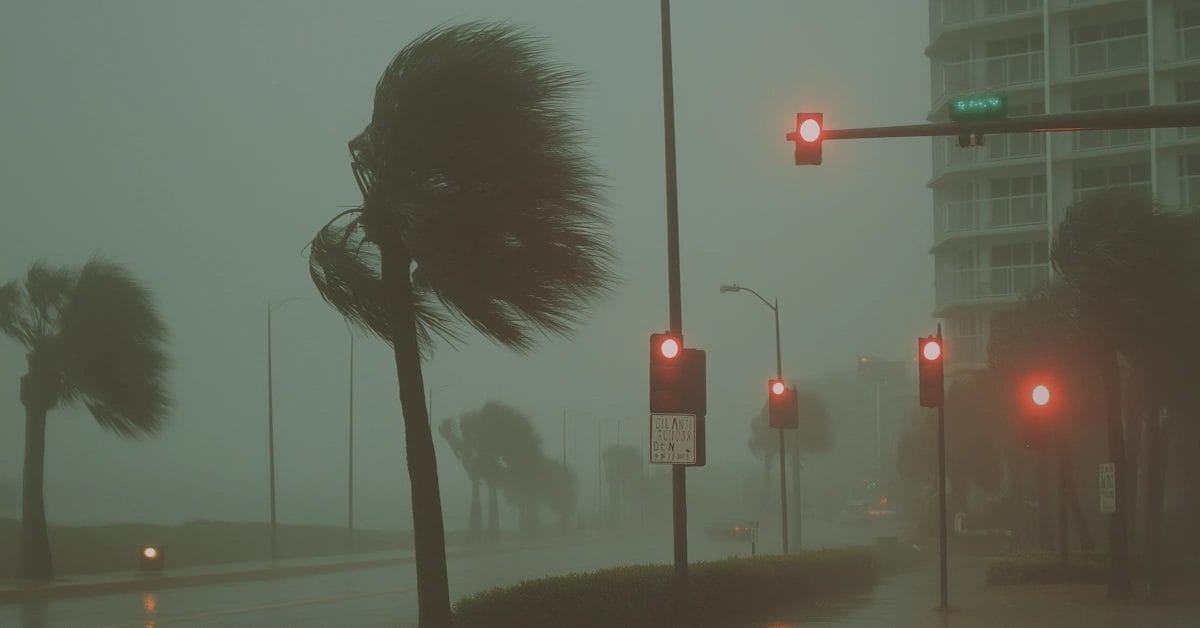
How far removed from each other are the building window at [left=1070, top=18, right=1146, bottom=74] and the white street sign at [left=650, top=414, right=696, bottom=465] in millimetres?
49090

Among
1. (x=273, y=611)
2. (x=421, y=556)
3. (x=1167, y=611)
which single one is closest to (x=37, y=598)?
(x=273, y=611)

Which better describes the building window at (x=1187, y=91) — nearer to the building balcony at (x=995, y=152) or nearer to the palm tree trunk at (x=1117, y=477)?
the building balcony at (x=995, y=152)

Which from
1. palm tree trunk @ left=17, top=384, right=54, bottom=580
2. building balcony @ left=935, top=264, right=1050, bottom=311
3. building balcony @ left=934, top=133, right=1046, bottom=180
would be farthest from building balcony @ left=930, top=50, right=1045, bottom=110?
palm tree trunk @ left=17, top=384, right=54, bottom=580

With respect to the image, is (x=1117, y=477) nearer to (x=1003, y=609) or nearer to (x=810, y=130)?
(x=1003, y=609)

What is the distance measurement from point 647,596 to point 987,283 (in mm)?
48533

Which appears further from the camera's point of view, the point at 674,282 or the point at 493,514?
the point at 493,514

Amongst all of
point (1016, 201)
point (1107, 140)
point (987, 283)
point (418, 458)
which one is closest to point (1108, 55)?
point (1107, 140)

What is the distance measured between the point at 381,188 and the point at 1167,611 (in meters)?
16.2

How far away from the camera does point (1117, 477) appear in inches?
1030

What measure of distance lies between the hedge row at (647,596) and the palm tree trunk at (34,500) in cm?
1672

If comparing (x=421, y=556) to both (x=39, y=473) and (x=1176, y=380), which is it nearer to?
(x=1176, y=380)

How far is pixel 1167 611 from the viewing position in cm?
2461

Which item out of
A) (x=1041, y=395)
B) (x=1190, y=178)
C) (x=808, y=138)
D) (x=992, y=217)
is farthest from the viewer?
(x=992, y=217)

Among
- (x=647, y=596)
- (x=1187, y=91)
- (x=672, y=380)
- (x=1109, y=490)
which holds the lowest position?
(x=647, y=596)
